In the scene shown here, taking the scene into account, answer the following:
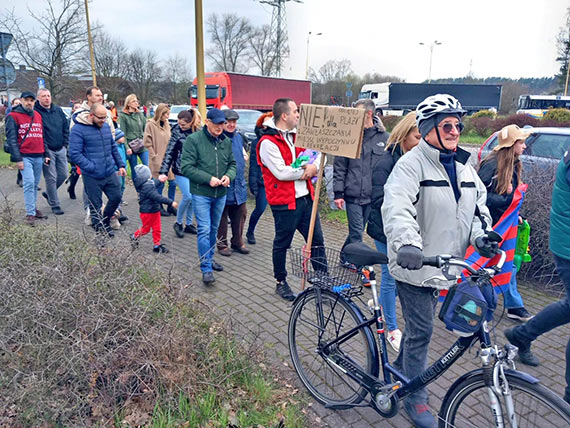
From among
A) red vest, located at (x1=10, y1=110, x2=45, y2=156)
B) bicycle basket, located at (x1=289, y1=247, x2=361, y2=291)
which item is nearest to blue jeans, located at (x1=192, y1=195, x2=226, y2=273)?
bicycle basket, located at (x1=289, y1=247, x2=361, y2=291)

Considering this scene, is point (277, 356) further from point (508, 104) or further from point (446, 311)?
point (508, 104)

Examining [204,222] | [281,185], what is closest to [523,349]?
[281,185]

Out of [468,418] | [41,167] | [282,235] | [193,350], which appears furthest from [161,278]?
[41,167]

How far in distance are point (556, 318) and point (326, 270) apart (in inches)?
70.8

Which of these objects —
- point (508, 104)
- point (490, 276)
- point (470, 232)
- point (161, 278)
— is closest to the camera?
point (490, 276)

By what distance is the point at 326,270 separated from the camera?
3.10 m

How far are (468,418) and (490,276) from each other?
834mm

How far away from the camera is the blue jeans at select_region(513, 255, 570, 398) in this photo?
3.14 meters

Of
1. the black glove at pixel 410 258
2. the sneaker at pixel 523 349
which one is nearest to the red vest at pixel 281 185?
the sneaker at pixel 523 349

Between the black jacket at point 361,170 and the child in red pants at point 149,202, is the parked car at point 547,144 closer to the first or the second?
the black jacket at point 361,170

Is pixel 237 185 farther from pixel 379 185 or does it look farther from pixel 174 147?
pixel 379 185

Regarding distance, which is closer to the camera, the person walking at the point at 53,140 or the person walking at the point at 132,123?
the person walking at the point at 53,140

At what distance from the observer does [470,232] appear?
2.72m

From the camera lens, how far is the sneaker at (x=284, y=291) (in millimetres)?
4895
